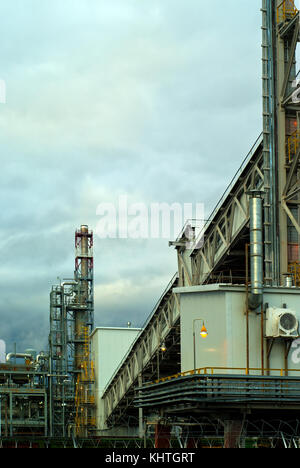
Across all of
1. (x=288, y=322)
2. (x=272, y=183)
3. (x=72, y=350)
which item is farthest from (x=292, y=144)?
(x=72, y=350)

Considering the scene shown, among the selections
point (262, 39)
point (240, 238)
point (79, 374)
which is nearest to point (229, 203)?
point (240, 238)

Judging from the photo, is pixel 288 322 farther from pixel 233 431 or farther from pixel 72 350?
pixel 72 350

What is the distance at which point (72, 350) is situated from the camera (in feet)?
320

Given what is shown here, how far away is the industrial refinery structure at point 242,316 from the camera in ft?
129

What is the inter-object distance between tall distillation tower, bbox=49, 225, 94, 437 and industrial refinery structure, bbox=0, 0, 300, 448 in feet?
36.1

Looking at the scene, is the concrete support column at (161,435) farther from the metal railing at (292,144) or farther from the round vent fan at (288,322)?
the metal railing at (292,144)

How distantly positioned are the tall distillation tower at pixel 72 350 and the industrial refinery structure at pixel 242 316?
1100 centimetres

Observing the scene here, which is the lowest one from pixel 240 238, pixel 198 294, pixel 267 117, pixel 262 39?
pixel 198 294

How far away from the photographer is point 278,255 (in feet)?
163

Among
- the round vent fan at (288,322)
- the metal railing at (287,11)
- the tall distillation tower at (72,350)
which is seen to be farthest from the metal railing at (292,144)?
the tall distillation tower at (72,350)
